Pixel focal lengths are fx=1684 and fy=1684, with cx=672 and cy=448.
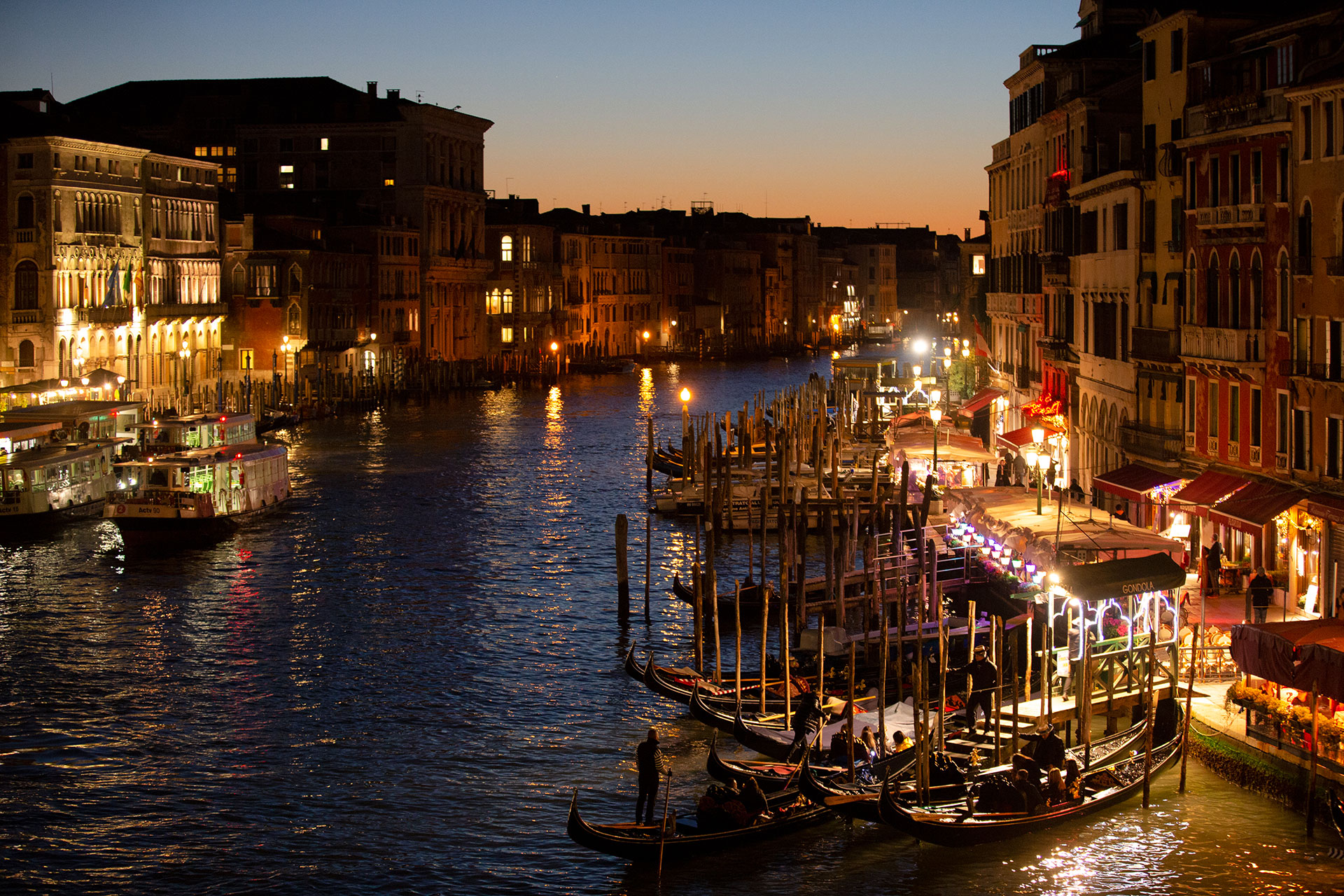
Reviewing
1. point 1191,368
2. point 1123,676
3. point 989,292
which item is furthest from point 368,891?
point 989,292

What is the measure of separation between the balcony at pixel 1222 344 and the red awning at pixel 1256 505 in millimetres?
2026

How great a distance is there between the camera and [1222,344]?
25812 millimetres

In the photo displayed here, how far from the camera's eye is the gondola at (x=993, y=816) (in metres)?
17.4

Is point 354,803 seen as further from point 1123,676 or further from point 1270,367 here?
point 1270,367

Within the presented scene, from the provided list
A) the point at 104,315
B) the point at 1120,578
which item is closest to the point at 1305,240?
the point at 1120,578

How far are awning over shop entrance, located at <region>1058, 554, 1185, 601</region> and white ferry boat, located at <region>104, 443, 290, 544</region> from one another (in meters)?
23.8

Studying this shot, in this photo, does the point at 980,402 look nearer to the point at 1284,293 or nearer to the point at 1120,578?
the point at 1284,293

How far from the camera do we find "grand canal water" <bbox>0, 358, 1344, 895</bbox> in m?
17.6

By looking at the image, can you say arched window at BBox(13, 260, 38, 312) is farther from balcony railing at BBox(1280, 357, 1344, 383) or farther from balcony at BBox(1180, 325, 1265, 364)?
balcony railing at BBox(1280, 357, 1344, 383)

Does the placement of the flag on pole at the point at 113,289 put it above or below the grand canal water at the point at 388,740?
above

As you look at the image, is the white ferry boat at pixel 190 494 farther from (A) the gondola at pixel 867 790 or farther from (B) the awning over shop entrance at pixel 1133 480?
(A) the gondola at pixel 867 790

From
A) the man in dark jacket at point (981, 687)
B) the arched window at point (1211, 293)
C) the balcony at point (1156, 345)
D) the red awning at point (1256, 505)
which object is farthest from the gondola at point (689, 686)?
the balcony at point (1156, 345)

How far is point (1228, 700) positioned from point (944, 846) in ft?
12.4

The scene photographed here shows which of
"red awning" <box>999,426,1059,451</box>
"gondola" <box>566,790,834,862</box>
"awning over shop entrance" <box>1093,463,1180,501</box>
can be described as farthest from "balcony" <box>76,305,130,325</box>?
"gondola" <box>566,790,834,862</box>
